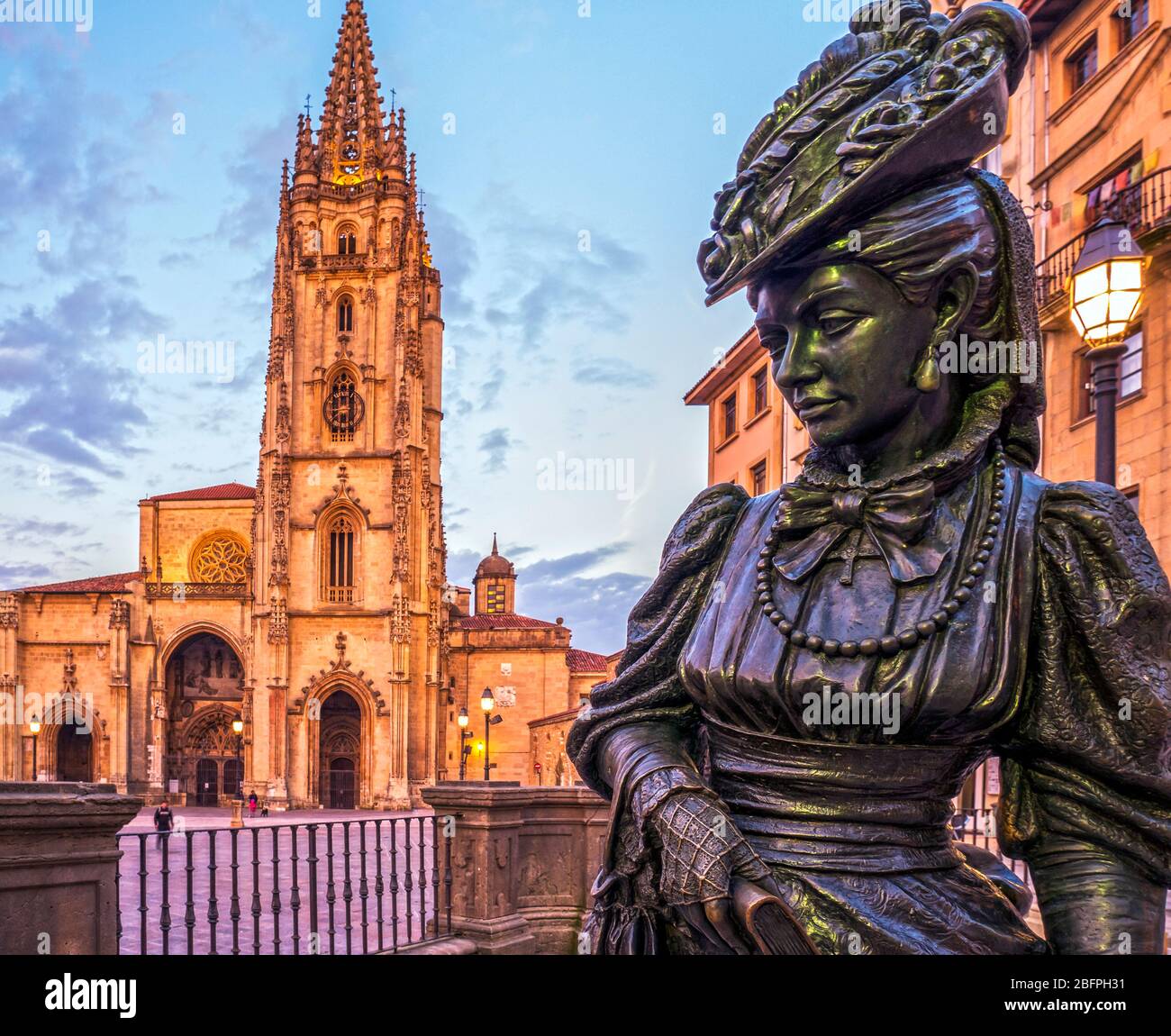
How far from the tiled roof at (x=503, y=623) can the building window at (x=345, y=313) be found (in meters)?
17.9

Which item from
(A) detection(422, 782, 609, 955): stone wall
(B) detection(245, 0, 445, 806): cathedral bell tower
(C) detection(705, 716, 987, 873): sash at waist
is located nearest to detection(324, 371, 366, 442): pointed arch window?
(B) detection(245, 0, 445, 806): cathedral bell tower

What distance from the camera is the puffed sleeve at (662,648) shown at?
63.7 inches

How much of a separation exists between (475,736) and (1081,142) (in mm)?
42295

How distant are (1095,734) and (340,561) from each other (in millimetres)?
44985

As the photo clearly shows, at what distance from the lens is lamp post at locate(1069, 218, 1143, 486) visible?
5047mm

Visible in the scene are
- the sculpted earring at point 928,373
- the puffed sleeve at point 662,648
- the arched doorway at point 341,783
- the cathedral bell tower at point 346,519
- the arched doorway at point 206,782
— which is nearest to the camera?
the sculpted earring at point 928,373

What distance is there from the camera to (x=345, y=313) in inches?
1810

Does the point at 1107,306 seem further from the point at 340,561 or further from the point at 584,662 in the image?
the point at 584,662

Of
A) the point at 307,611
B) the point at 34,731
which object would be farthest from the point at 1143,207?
the point at 34,731

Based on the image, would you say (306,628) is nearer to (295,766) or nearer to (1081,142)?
(295,766)

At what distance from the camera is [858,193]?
1368 millimetres

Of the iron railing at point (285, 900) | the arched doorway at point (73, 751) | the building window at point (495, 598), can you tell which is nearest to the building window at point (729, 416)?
the iron railing at point (285, 900)

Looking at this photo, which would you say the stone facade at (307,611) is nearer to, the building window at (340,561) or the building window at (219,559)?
the building window at (340,561)
